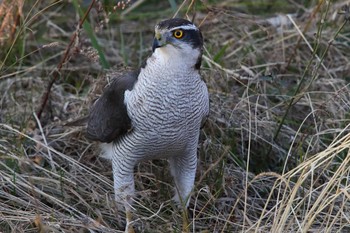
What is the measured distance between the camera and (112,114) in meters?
4.21

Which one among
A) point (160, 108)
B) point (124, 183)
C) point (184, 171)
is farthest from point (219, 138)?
point (160, 108)

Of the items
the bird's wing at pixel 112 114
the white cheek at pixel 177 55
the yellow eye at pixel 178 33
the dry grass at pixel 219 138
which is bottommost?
the dry grass at pixel 219 138

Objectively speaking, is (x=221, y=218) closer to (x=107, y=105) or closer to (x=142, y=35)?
(x=107, y=105)

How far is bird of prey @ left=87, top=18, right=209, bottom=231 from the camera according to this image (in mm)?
3846

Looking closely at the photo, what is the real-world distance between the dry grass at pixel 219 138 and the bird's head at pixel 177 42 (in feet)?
1.67

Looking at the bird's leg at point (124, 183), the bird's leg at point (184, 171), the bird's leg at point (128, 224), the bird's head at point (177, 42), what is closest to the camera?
the bird's head at point (177, 42)

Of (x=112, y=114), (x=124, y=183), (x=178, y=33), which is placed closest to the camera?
(x=178, y=33)

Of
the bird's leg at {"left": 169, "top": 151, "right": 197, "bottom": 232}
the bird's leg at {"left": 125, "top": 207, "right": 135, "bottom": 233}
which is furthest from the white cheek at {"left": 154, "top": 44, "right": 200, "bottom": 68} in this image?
the bird's leg at {"left": 125, "top": 207, "right": 135, "bottom": 233}

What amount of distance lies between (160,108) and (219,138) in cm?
115

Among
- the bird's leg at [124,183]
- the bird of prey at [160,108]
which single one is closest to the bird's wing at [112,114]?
the bird of prey at [160,108]

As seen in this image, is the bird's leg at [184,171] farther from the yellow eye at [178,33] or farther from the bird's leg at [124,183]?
the yellow eye at [178,33]

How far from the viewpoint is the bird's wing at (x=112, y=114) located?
4125 millimetres

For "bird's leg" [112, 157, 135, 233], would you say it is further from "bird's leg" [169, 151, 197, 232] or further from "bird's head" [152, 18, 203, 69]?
"bird's head" [152, 18, 203, 69]

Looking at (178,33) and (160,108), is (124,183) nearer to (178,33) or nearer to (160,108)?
(160,108)
